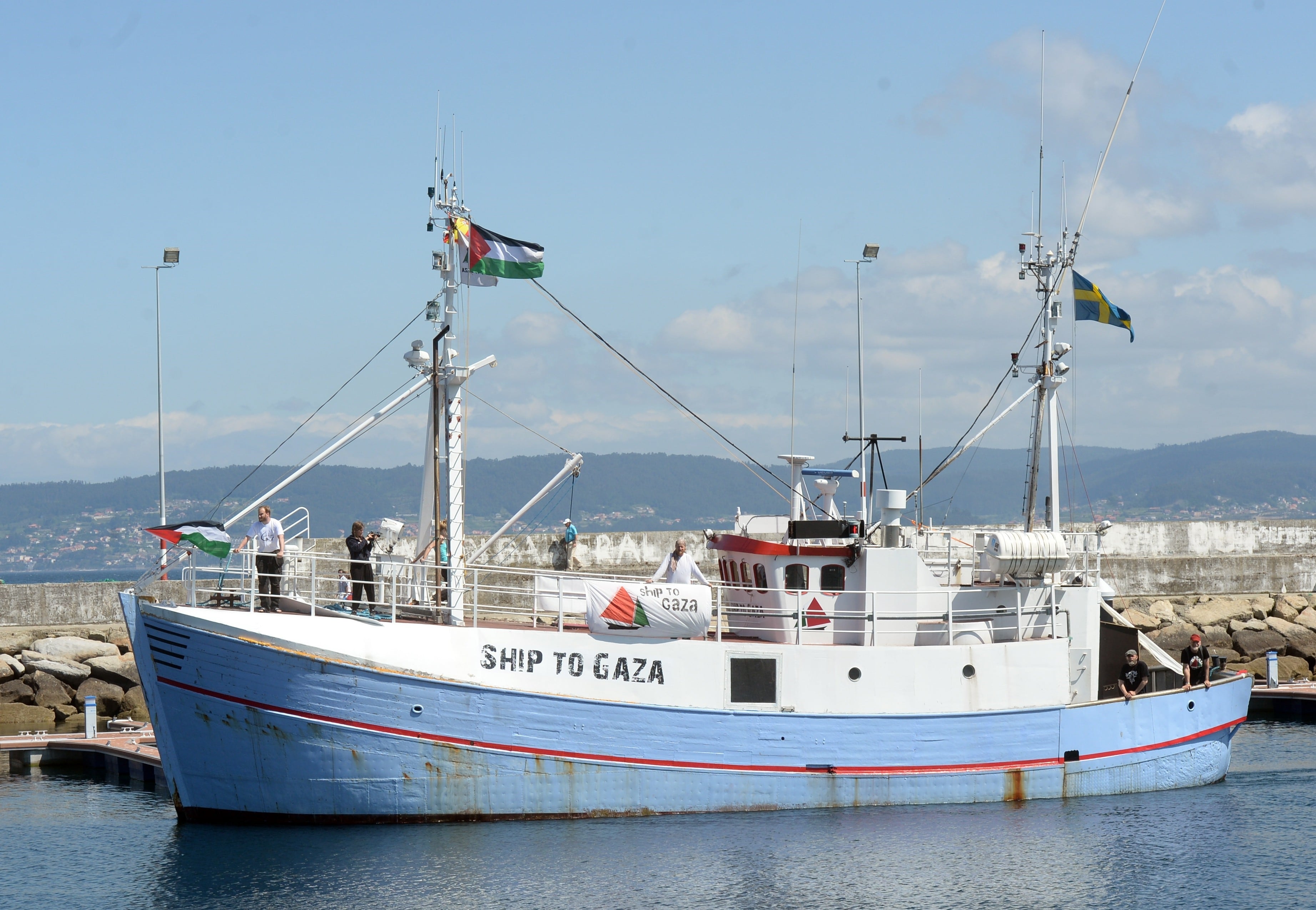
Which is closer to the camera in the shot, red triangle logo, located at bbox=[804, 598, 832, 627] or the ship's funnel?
the ship's funnel

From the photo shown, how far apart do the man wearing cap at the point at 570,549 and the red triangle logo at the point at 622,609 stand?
15642 millimetres

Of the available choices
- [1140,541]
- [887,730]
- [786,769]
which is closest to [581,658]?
[786,769]

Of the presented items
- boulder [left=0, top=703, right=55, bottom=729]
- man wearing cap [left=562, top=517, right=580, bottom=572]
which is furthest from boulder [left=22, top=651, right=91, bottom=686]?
man wearing cap [left=562, top=517, right=580, bottom=572]

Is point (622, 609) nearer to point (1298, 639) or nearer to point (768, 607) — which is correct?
point (768, 607)

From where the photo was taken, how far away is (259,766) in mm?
17609

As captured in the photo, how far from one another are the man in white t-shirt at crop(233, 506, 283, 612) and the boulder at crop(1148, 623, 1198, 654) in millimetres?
23159

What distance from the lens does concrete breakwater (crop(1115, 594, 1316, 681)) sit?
33688mm

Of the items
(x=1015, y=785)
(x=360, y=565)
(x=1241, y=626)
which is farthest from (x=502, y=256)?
(x=1241, y=626)

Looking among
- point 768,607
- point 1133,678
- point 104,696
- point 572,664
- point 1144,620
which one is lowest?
point 104,696

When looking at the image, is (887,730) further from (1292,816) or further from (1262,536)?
(1262,536)

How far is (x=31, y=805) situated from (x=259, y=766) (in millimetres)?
6252

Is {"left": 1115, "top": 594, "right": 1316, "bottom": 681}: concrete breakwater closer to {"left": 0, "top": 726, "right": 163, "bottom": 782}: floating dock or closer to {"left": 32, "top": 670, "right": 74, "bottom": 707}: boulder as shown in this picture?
{"left": 0, "top": 726, "right": 163, "bottom": 782}: floating dock

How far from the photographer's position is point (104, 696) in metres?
30.6

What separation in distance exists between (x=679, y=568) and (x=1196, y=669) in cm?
850
